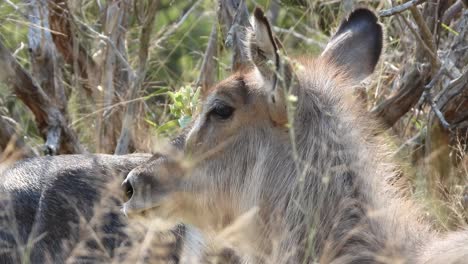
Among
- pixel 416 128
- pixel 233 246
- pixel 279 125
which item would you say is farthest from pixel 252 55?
pixel 416 128

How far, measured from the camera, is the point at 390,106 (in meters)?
6.44

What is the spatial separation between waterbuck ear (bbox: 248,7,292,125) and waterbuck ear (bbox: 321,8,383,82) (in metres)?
0.77

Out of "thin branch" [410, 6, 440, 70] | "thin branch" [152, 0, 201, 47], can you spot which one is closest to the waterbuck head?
"thin branch" [410, 6, 440, 70]

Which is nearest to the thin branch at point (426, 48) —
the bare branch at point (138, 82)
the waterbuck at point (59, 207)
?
the waterbuck at point (59, 207)

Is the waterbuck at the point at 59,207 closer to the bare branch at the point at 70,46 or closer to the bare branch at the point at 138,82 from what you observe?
the bare branch at the point at 138,82

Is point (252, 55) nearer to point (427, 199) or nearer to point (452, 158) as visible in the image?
point (427, 199)

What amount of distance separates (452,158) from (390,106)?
53 centimetres

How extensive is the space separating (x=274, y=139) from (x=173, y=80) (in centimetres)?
403

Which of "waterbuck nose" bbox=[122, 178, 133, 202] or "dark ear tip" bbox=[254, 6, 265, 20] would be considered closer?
"dark ear tip" bbox=[254, 6, 265, 20]

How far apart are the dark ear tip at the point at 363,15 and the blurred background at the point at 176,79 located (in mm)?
67

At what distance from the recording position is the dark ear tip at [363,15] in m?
5.21

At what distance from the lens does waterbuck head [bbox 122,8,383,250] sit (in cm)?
433

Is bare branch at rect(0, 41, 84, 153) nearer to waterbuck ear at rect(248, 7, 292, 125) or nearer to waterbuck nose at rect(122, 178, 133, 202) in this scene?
waterbuck nose at rect(122, 178, 133, 202)

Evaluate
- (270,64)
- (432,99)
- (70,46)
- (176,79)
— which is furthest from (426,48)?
(176,79)
